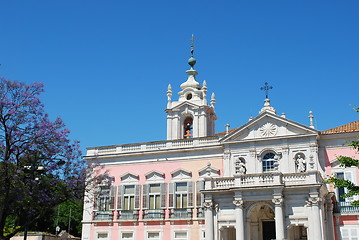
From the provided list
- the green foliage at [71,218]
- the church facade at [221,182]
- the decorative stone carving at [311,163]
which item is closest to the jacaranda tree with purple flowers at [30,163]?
the church facade at [221,182]

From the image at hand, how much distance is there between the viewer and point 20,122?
23000 millimetres

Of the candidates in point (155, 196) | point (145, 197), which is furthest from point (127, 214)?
point (155, 196)

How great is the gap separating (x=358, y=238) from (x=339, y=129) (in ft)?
23.6

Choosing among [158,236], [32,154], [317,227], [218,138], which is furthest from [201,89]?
[32,154]

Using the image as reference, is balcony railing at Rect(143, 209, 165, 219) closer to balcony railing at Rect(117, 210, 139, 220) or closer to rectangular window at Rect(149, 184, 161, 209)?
rectangular window at Rect(149, 184, 161, 209)

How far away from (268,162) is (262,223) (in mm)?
4143

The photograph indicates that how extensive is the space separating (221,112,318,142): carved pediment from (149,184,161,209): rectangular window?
6241 millimetres

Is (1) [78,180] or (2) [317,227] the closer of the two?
(1) [78,180]

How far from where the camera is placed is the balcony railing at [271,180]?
92.1 feet

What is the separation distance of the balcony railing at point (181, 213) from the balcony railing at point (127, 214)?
284cm

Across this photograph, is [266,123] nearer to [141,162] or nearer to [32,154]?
[141,162]

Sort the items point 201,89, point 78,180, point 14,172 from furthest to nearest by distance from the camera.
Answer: point 201,89 < point 78,180 < point 14,172

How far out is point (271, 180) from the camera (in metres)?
28.6

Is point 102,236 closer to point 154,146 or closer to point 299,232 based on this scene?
point 154,146
